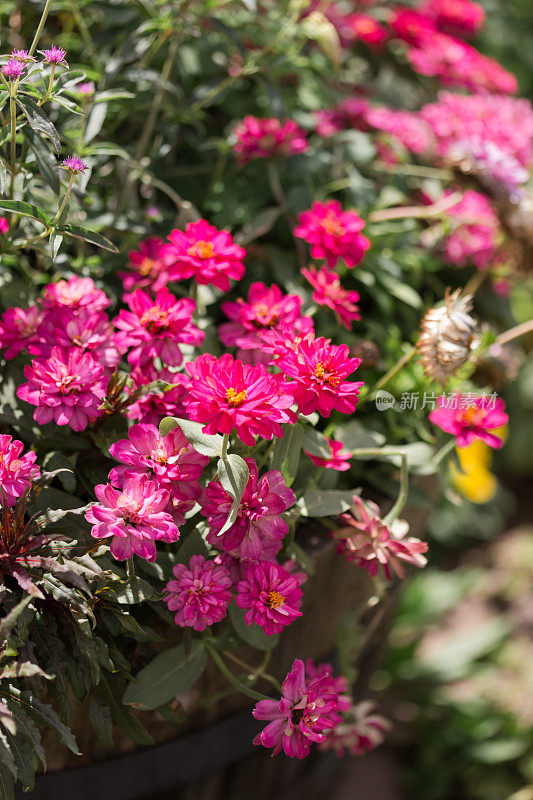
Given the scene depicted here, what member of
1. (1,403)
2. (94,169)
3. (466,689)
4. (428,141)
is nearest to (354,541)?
(1,403)

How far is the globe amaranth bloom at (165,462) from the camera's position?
2.02 ft

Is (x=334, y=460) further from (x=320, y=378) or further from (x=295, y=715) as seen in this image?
(x=295, y=715)

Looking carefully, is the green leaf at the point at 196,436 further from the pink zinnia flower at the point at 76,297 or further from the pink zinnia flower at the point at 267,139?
the pink zinnia flower at the point at 267,139

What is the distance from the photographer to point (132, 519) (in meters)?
0.59

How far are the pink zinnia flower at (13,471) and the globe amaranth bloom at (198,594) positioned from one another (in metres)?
0.15

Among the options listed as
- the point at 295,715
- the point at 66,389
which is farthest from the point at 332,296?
the point at 295,715

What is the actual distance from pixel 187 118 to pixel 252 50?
0.29 m

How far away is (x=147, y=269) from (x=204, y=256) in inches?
4.7

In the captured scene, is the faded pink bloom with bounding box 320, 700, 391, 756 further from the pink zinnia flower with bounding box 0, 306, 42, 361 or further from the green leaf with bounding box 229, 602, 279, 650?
the pink zinnia flower with bounding box 0, 306, 42, 361

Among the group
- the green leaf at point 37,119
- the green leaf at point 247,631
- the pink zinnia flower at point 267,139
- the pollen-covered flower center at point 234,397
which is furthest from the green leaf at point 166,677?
the pink zinnia flower at point 267,139

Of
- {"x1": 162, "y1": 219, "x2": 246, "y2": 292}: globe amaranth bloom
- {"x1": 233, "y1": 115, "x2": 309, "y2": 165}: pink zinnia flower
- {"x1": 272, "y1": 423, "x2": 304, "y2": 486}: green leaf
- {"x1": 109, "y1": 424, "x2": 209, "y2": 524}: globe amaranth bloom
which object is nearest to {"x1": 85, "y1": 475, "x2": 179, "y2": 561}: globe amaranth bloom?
{"x1": 109, "y1": 424, "x2": 209, "y2": 524}: globe amaranth bloom

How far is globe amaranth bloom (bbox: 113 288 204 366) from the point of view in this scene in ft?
2.28

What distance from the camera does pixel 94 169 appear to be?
3.13ft

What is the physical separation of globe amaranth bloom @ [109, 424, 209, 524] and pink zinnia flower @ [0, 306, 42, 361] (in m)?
0.16
